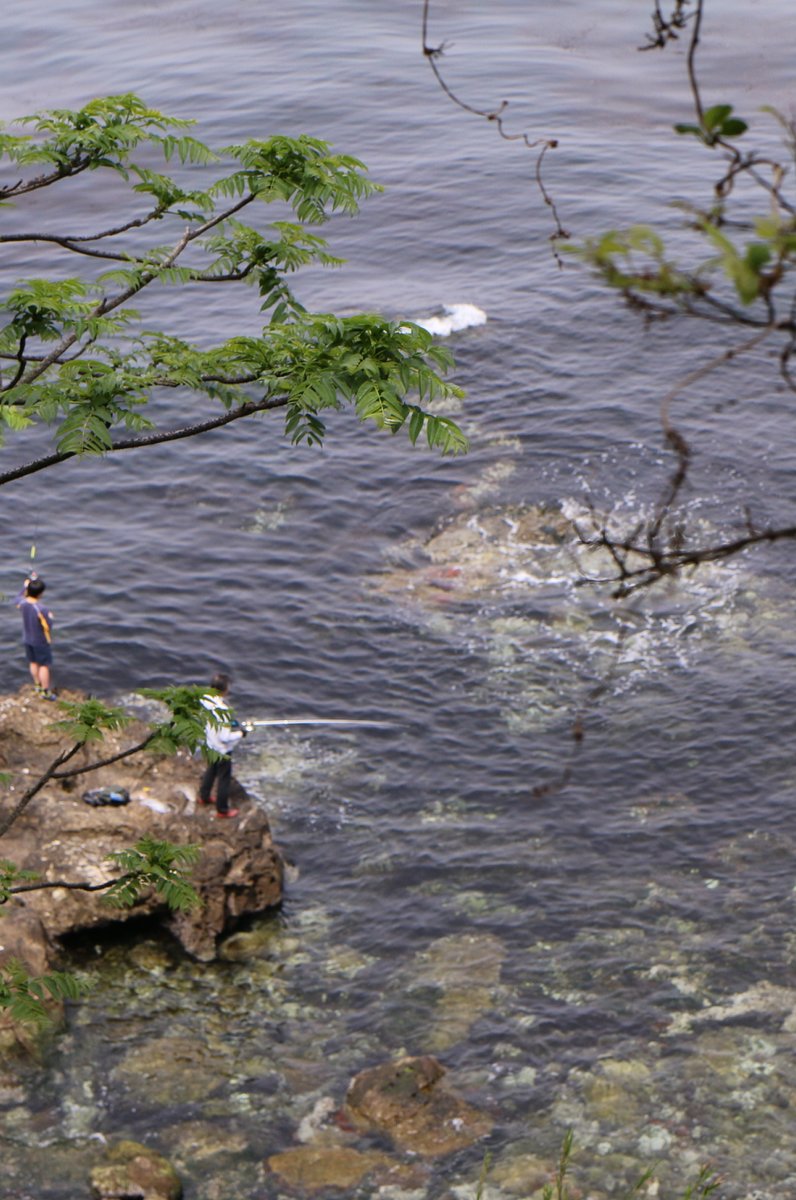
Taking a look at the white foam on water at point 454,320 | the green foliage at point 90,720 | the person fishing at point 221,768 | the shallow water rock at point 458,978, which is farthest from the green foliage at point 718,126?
the white foam on water at point 454,320

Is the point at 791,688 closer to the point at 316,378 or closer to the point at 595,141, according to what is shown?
the point at 316,378

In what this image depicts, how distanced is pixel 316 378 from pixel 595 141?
32237 mm

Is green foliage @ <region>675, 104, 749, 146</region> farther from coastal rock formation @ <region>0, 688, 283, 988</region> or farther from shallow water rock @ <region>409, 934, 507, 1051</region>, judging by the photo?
coastal rock formation @ <region>0, 688, 283, 988</region>

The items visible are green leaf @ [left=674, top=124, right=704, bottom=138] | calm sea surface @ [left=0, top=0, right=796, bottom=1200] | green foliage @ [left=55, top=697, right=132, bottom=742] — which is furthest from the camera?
calm sea surface @ [left=0, top=0, right=796, bottom=1200]

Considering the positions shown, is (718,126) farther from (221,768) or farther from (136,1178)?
(221,768)

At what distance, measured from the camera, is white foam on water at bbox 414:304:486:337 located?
27859 mm

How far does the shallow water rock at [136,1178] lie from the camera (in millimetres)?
11234

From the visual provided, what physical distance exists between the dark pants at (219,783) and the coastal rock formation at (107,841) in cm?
19

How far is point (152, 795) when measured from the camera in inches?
620

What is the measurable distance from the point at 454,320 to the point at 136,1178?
66.1ft

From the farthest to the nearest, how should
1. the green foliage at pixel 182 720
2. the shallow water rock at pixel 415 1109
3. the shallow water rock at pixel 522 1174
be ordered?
the shallow water rock at pixel 415 1109, the shallow water rock at pixel 522 1174, the green foliage at pixel 182 720

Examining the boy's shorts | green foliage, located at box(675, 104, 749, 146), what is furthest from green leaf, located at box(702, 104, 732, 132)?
the boy's shorts

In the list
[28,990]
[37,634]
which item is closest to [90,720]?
[28,990]

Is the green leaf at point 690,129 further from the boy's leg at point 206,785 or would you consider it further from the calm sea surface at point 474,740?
the boy's leg at point 206,785
